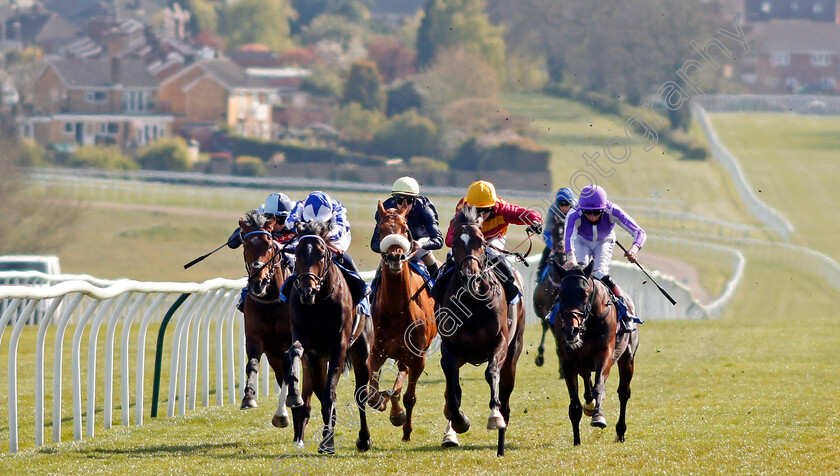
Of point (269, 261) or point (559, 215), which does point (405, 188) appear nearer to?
point (269, 261)

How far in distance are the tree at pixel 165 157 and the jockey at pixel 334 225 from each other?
5514 centimetres

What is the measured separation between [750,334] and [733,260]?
15.8 meters

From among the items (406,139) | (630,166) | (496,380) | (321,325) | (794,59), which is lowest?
(630,166)

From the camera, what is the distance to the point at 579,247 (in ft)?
29.3

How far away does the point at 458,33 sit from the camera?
86.5 metres

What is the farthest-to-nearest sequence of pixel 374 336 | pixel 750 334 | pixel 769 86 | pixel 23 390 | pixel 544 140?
pixel 769 86
pixel 544 140
pixel 750 334
pixel 23 390
pixel 374 336

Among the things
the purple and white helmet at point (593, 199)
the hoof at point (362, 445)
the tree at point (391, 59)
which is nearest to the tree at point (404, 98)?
the tree at point (391, 59)

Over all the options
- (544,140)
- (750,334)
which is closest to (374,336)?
(750,334)

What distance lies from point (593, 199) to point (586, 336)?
38.5 inches

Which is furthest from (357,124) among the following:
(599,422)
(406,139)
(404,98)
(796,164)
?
(599,422)

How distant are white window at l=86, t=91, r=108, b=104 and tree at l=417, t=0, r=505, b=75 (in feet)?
70.6

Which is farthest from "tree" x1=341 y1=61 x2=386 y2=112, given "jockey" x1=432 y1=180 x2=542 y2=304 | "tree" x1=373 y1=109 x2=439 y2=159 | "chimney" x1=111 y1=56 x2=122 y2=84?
"jockey" x1=432 y1=180 x2=542 y2=304

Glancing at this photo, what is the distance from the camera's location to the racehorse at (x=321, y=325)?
7.75m

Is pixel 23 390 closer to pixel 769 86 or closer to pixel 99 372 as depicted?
pixel 99 372
